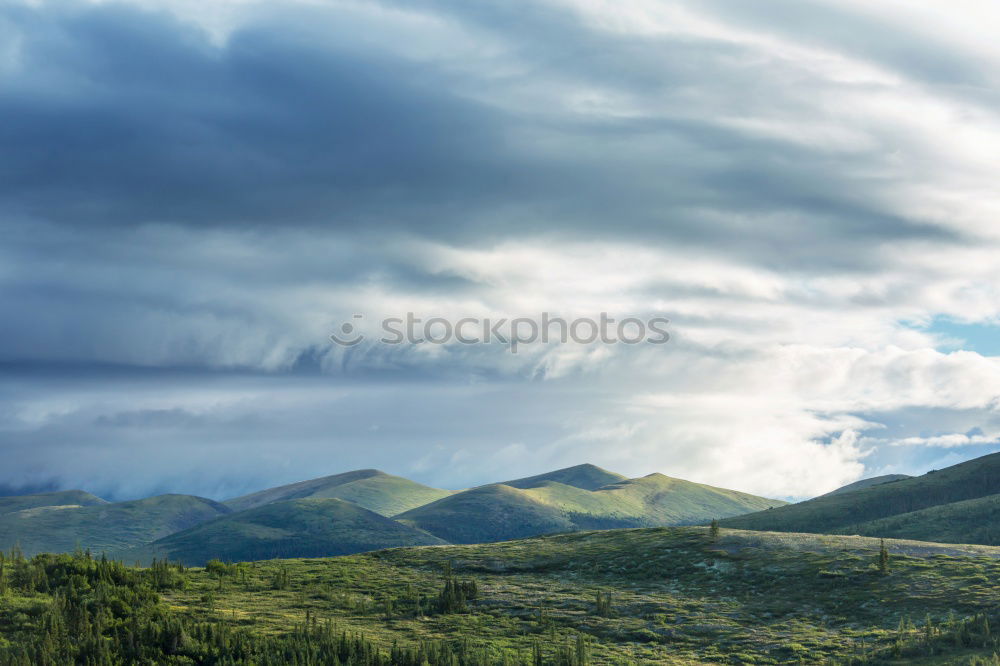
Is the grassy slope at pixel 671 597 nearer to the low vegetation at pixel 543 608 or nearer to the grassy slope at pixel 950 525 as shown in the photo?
the low vegetation at pixel 543 608

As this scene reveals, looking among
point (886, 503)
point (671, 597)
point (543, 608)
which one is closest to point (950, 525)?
point (886, 503)

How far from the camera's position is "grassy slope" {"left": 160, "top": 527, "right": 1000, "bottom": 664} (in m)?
51.9

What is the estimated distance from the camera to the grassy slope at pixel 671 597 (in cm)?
5188

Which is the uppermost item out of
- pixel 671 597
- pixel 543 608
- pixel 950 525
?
pixel 671 597

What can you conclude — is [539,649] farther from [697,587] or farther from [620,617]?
[697,587]

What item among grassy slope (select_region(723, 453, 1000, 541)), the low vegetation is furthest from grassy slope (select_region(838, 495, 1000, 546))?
the low vegetation

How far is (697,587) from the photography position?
67125 millimetres

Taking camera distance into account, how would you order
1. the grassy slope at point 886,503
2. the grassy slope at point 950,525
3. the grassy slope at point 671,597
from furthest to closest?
1. the grassy slope at point 886,503
2. the grassy slope at point 950,525
3. the grassy slope at point 671,597

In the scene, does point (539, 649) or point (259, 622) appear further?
point (259, 622)

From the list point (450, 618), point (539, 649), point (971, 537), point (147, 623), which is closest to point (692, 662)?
point (539, 649)

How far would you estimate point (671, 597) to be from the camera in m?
64.5

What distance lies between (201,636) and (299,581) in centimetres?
2186

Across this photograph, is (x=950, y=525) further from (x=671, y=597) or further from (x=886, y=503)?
(x=671, y=597)

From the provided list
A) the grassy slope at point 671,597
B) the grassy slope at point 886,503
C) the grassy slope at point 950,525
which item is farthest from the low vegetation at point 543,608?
the grassy slope at point 886,503
